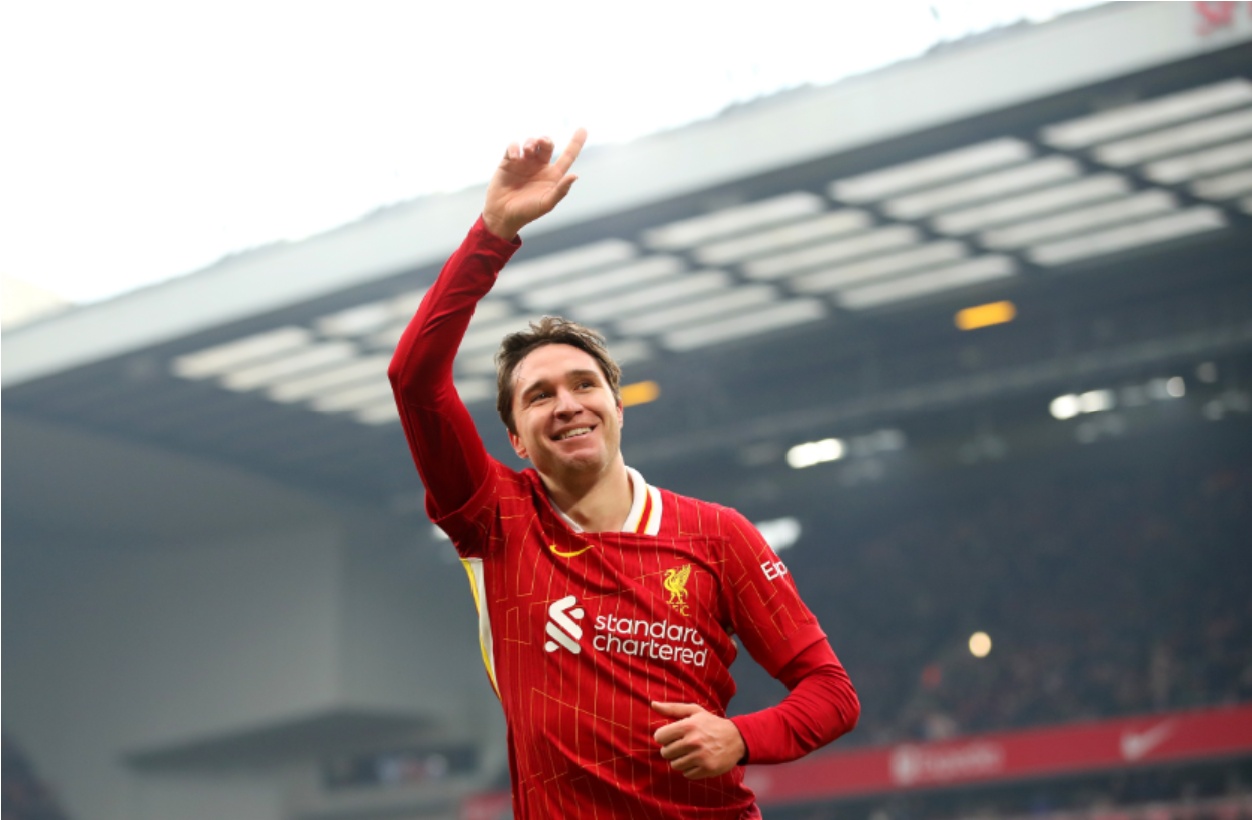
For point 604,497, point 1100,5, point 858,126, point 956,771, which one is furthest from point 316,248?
point 604,497

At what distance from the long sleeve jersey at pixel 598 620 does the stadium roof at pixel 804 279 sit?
13.4 m

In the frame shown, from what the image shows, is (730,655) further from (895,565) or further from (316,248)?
(895,565)

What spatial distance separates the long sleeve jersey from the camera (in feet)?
8.35

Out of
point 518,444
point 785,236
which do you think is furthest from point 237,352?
point 518,444

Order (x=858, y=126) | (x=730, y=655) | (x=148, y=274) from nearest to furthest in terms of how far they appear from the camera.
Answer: (x=730, y=655), (x=858, y=126), (x=148, y=274)

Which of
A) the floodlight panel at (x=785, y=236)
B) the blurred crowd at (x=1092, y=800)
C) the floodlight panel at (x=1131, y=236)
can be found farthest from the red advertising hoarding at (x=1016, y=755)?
the floodlight panel at (x=785, y=236)

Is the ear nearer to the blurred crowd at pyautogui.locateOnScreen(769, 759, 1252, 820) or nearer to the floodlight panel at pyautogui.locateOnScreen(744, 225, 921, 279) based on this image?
the floodlight panel at pyautogui.locateOnScreen(744, 225, 921, 279)

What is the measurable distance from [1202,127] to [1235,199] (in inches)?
92.7

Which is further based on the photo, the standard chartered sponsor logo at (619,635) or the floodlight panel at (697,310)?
the floodlight panel at (697,310)

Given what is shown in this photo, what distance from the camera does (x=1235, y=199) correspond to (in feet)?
60.8

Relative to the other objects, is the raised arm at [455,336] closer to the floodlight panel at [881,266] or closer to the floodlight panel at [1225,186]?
the floodlight panel at [1225,186]

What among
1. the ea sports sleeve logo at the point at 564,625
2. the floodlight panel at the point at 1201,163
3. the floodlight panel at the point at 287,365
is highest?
the floodlight panel at the point at 287,365

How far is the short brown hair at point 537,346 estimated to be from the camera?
9.14 ft

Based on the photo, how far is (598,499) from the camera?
2.77m
